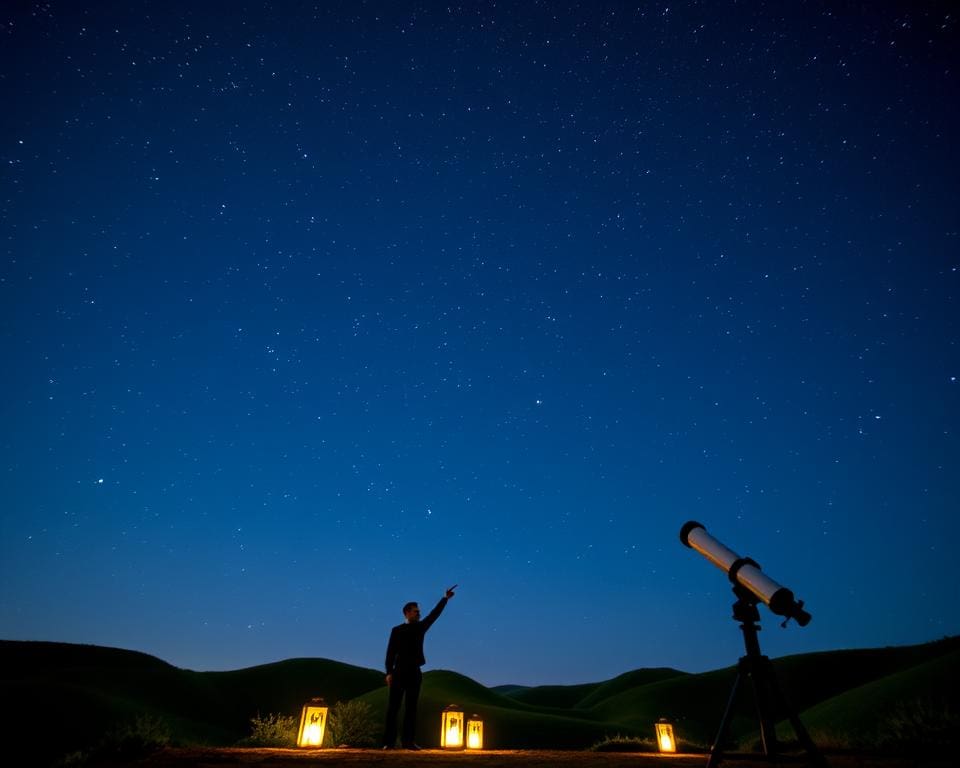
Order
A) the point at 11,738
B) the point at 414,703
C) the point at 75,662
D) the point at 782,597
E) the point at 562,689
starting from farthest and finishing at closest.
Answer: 1. the point at 562,689
2. the point at 75,662
3. the point at 11,738
4. the point at 414,703
5. the point at 782,597

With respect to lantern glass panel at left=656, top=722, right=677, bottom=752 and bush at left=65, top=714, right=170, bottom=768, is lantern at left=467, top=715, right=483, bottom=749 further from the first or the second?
bush at left=65, top=714, right=170, bottom=768

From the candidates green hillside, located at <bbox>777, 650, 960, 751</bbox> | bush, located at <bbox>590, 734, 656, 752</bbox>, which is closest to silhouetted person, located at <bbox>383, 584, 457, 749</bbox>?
green hillside, located at <bbox>777, 650, 960, 751</bbox>

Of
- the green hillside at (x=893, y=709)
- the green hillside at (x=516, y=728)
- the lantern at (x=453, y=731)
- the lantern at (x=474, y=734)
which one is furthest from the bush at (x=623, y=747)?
the green hillside at (x=516, y=728)

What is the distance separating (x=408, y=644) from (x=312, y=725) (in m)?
2.23

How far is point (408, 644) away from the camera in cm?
898

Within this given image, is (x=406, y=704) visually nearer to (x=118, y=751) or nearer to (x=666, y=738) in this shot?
(x=118, y=751)

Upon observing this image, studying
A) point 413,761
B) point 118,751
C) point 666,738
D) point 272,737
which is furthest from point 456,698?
point 413,761

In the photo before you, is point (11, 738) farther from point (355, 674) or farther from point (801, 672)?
point (801, 672)

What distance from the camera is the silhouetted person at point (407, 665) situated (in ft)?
28.7

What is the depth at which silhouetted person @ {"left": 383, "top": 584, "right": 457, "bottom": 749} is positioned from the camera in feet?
28.7

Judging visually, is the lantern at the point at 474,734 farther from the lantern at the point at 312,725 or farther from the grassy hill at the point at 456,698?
the grassy hill at the point at 456,698

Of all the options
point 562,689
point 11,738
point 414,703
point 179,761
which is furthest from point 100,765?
point 562,689

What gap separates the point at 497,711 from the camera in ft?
97.3

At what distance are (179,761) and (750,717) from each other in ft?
137
